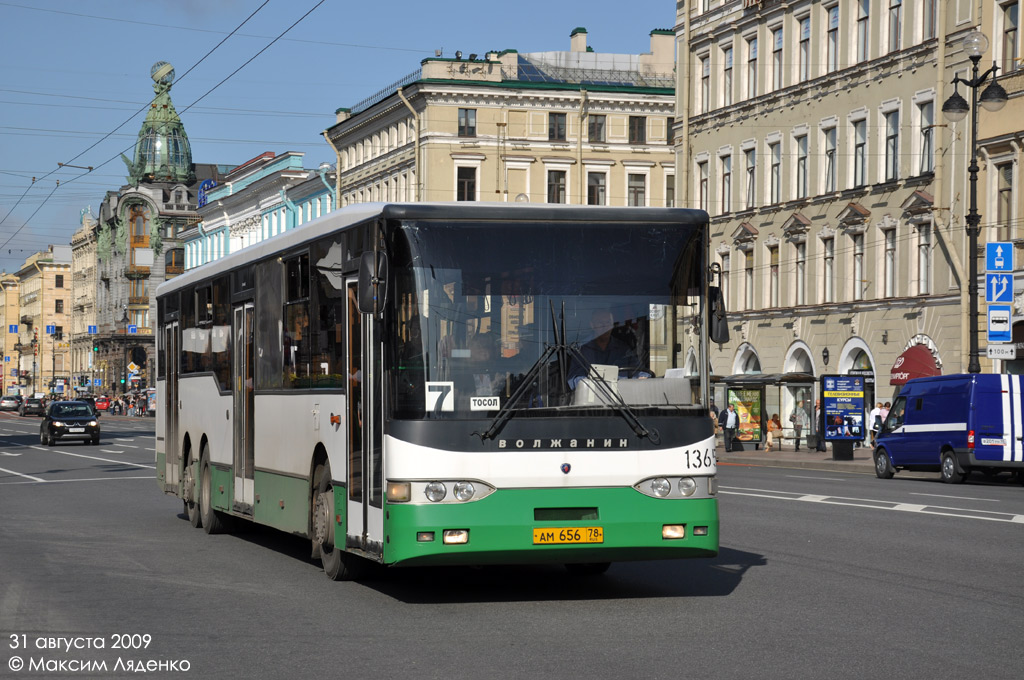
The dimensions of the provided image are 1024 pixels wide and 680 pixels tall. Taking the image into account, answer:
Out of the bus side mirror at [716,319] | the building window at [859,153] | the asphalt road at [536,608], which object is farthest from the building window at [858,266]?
the bus side mirror at [716,319]

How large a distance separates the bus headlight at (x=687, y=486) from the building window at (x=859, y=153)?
40392 mm

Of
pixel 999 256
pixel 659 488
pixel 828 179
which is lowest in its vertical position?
pixel 659 488

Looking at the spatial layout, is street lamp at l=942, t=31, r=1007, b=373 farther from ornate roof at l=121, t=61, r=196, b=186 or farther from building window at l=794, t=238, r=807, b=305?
ornate roof at l=121, t=61, r=196, b=186

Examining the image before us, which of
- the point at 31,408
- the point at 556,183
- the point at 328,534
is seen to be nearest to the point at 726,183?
the point at 556,183

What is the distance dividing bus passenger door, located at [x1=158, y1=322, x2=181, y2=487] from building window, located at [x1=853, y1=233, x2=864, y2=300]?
3334 cm

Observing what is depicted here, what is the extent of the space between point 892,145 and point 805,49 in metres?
6.57

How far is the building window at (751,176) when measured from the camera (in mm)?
57531

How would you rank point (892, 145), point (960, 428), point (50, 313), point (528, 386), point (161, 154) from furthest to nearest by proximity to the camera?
point (50, 313), point (161, 154), point (892, 145), point (960, 428), point (528, 386)

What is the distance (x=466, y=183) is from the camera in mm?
81438

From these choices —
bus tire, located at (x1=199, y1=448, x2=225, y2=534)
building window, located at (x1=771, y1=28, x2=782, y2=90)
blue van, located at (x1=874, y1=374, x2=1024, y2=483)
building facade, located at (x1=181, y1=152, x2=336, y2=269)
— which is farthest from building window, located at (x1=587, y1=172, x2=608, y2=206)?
bus tire, located at (x1=199, y1=448, x2=225, y2=534)

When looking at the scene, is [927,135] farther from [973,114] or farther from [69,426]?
[69,426]

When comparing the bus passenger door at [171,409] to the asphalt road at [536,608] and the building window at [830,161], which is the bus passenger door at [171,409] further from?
the building window at [830,161]

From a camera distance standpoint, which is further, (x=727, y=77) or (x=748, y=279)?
(x=727, y=77)

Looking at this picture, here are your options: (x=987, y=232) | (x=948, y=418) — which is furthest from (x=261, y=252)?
(x=987, y=232)
